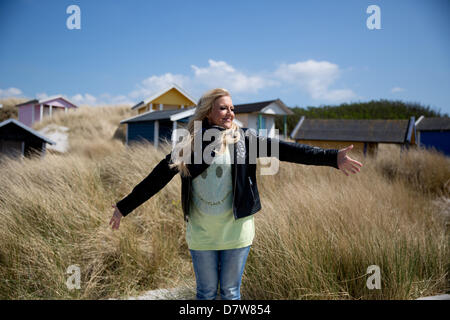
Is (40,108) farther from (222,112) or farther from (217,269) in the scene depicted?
(217,269)

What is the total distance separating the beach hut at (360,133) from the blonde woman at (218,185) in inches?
402

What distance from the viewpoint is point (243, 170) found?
6.92 ft

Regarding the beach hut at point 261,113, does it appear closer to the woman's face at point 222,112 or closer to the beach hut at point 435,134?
the beach hut at point 435,134

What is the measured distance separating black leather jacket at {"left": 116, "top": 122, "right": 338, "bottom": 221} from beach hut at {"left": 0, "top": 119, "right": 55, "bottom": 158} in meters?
9.16

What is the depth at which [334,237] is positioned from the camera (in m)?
3.47

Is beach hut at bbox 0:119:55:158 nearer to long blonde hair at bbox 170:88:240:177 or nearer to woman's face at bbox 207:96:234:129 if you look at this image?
long blonde hair at bbox 170:88:240:177

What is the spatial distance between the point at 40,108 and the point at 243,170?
3585cm

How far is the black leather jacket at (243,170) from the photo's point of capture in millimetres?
2074

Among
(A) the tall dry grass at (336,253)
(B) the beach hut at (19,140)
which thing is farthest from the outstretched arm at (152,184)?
(B) the beach hut at (19,140)

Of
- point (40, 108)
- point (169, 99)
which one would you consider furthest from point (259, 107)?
point (40, 108)
